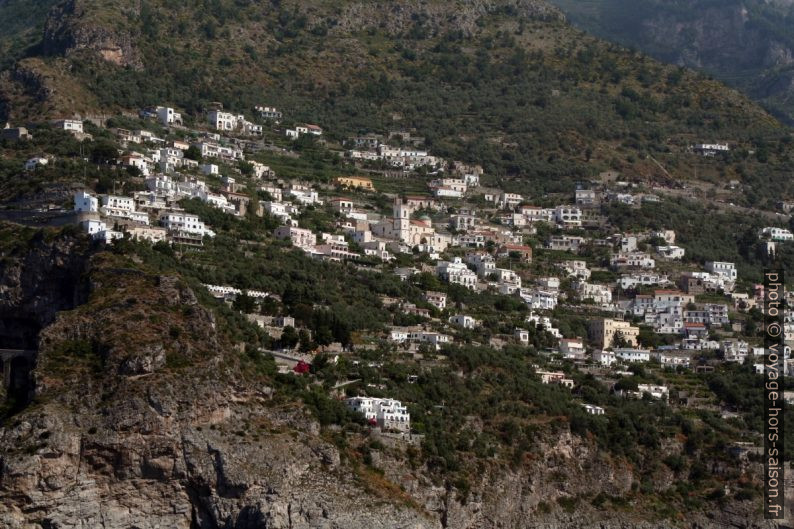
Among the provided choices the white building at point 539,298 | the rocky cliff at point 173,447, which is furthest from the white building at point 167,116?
the rocky cliff at point 173,447

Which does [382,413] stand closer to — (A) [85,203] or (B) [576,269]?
(A) [85,203]

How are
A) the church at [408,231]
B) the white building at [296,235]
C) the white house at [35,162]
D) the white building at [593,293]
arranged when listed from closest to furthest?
the white house at [35,162], the white building at [296,235], the white building at [593,293], the church at [408,231]

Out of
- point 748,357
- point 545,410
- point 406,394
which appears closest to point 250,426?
point 406,394

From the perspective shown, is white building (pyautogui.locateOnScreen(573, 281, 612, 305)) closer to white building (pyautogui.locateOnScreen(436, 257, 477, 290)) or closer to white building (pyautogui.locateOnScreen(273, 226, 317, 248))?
white building (pyautogui.locateOnScreen(436, 257, 477, 290))

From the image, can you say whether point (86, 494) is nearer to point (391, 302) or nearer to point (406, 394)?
point (406, 394)

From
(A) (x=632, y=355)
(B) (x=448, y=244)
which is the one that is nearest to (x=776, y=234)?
(B) (x=448, y=244)

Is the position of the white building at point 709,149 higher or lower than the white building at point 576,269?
higher

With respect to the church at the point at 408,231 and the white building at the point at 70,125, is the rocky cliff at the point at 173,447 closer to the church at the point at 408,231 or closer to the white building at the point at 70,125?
the white building at the point at 70,125
